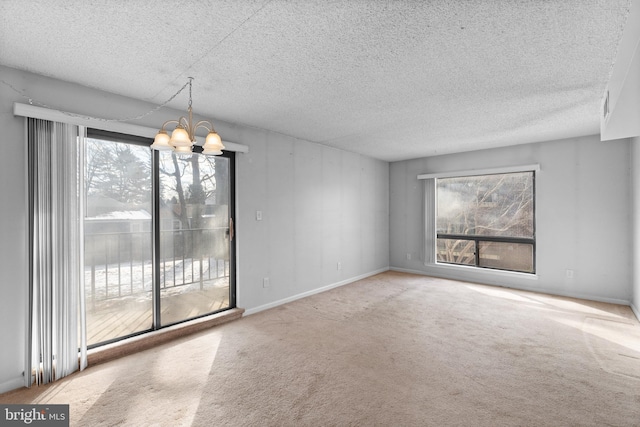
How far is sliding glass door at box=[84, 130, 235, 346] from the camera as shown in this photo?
2699 millimetres

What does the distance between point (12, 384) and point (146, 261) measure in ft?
4.07

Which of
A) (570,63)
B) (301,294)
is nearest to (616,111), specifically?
(570,63)

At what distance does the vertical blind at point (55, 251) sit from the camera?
224 cm

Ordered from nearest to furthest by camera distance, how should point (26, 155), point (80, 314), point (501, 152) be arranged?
point (26, 155) → point (80, 314) → point (501, 152)

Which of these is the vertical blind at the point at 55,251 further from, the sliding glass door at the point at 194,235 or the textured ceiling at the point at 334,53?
the sliding glass door at the point at 194,235

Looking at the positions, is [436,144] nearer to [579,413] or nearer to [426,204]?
[426,204]

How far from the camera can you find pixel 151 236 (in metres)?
2.98

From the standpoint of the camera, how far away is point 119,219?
280cm

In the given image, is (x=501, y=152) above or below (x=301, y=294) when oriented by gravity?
above

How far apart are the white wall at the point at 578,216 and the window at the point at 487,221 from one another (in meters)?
0.20

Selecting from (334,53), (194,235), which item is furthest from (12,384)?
(334,53)

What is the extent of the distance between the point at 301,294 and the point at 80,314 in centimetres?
265

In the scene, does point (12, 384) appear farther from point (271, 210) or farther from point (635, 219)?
point (635, 219)

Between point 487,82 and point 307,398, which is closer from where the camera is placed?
point 307,398
